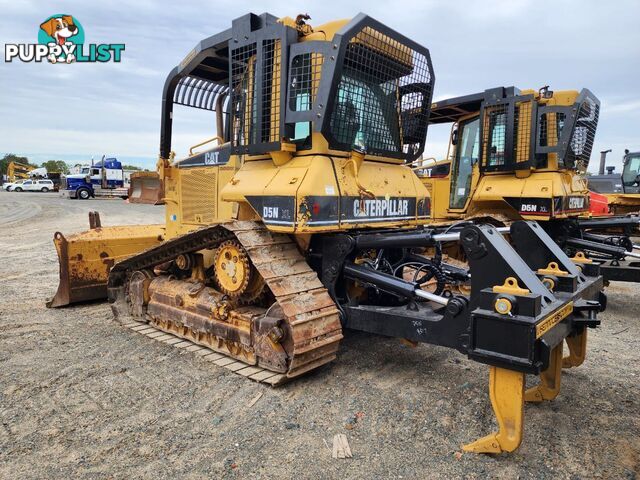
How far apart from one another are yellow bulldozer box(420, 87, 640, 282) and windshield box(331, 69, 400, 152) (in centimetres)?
257

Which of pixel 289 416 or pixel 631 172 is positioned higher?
pixel 631 172

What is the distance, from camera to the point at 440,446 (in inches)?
113

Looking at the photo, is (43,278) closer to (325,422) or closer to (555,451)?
(325,422)

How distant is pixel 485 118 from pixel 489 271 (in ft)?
16.8

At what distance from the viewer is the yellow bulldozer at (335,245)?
2.81m

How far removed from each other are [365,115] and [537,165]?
13.1 feet

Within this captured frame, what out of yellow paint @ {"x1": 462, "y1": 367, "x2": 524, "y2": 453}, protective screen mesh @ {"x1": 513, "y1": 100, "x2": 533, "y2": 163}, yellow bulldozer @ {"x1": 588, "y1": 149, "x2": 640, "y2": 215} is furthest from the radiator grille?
yellow bulldozer @ {"x1": 588, "y1": 149, "x2": 640, "y2": 215}

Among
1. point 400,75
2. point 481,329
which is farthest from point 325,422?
point 400,75

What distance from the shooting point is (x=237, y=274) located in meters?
4.06

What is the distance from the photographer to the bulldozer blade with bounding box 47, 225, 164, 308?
19.9 ft

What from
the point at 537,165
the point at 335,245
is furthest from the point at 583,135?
the point at 335,245

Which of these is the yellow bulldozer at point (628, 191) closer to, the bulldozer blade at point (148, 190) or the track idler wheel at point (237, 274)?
the track idler wheel at point (237, 274)

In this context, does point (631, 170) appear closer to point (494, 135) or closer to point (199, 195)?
point (494, 135)

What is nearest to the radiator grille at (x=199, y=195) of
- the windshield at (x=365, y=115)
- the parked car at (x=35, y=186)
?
the windshield at (x=365, y=115)
